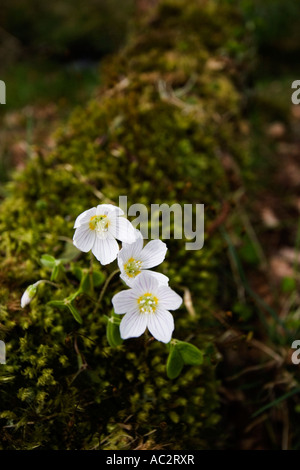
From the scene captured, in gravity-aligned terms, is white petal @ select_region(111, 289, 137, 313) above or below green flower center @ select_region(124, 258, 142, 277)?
below

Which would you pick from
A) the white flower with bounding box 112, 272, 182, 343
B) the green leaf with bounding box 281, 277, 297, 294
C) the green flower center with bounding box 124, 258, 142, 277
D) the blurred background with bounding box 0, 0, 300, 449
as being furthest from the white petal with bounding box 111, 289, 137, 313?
the green leaf with bounding box 281, 277, 297, 294

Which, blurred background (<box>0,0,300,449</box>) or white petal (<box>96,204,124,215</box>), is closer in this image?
white petal (<box>96,204,124,215</box>)

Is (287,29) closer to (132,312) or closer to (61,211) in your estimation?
(61,211)

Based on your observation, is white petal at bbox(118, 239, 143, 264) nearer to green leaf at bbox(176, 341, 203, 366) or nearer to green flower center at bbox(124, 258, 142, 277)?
green flower center at bbox(124, 258, 142, 277)

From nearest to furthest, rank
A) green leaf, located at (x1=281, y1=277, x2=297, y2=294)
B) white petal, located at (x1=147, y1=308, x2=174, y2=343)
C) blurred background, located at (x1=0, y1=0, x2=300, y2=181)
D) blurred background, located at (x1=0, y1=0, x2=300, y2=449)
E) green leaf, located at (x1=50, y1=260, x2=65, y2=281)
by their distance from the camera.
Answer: white petal, located at (x1=147, y1=308, x2=174, y2=343) < green leaf, located at (x1=50, y1=260, x2=65, y2=281) < blurred background, located at (x1=0, y1=0, x2=300, y2=449) < green leaf, located at (x1=281, y1=277, x2=297, y2=294) < blurred background, located at (x1=0, y1=0, x2=300, y2=181)

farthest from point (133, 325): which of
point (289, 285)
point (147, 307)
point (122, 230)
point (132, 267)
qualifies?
point (289, 285)

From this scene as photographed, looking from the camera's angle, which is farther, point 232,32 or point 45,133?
point 45,133

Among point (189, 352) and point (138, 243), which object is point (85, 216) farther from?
point (189, 352)

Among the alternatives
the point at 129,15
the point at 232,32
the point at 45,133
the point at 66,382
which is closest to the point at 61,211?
the point at 66,382
